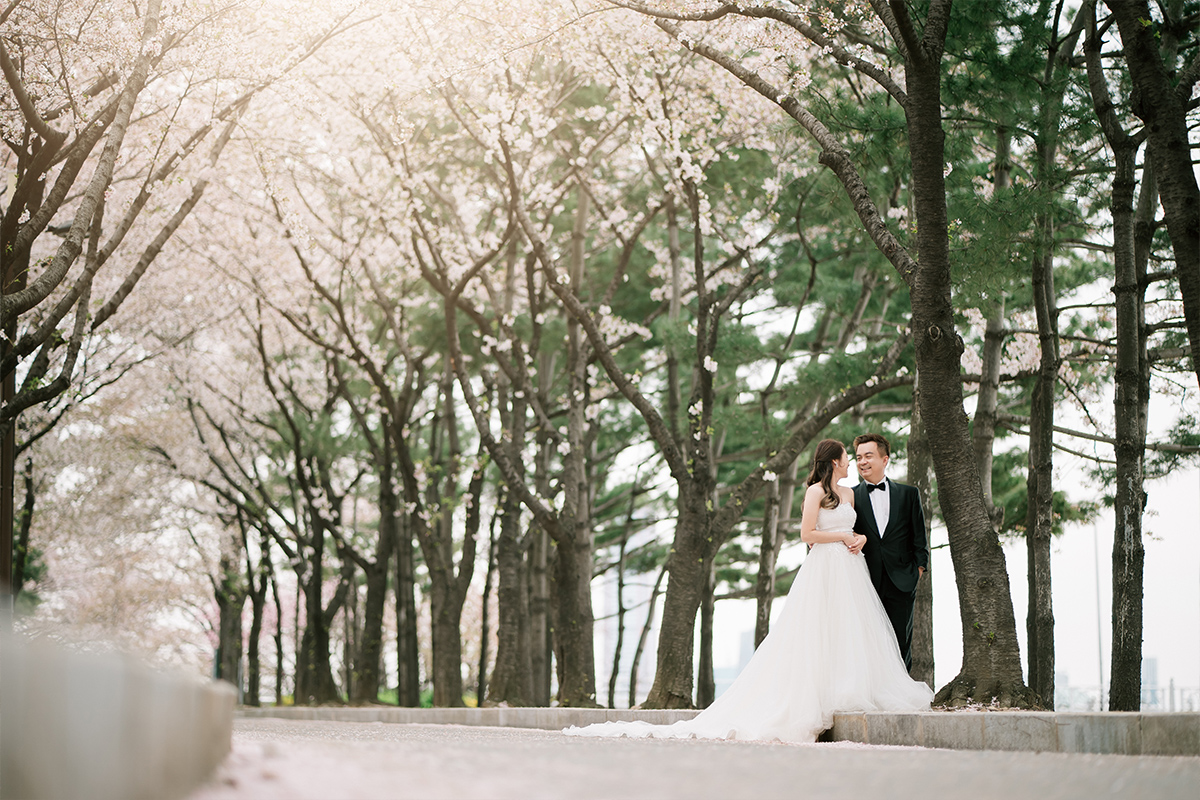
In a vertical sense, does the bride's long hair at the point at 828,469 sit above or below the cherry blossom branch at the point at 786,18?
below

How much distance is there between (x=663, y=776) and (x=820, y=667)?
12.9 ft

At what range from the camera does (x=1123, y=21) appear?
6852 mm

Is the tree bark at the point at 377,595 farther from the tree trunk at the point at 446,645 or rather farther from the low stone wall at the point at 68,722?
the low stone wall at the point at 68,722

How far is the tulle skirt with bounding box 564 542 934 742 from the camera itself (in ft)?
24.2

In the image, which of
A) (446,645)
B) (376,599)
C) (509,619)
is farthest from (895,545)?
(376,599)

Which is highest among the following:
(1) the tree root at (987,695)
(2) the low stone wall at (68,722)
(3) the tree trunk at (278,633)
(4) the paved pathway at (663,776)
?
(2) the low stone wall at (68,722)

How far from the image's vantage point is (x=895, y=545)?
323 inches

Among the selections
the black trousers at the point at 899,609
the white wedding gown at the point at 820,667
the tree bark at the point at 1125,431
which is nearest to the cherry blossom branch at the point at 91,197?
the white wedding gown at the point at 820,667

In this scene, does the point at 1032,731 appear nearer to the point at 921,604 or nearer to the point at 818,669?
the point at 818,669

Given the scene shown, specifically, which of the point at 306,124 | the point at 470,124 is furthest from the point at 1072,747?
the point at 306,124

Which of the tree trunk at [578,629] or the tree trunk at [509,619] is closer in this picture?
the tree trunk at [578,629]

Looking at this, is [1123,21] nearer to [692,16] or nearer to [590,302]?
[692,16]

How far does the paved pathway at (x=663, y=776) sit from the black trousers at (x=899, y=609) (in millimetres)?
3391

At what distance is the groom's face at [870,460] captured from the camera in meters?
8.30
